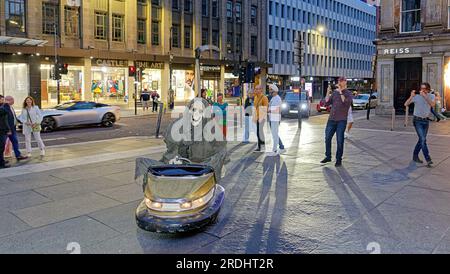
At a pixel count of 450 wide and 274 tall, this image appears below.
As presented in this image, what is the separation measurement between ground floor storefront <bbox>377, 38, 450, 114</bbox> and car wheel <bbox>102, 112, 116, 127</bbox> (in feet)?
55.2

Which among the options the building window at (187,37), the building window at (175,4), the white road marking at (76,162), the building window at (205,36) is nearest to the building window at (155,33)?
the building window at (175,4)

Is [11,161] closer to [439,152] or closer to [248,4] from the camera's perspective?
[439,152]

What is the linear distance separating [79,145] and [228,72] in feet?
118

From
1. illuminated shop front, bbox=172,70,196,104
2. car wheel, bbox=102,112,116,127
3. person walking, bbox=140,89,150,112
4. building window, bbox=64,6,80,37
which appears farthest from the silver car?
illuminated shop front, bbox=172,70,196,104

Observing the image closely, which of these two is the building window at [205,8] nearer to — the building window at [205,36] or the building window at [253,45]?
the building window at [205,36]

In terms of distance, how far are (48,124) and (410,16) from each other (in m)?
22.1

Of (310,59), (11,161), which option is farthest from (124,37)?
(310,59)

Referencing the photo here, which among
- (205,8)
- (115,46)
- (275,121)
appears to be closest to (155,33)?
(115,46)

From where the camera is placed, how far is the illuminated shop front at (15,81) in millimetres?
30752

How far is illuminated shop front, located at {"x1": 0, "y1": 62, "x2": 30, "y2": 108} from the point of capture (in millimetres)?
30752

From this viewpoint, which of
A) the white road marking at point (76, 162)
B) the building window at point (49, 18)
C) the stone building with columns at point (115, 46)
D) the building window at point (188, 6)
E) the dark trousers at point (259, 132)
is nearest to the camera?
the white road marking at point (76, 162)

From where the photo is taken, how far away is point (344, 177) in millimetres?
8055

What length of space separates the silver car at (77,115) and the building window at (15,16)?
14.3m

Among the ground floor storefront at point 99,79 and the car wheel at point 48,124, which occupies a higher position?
the ground floor storefront at point 99,79
